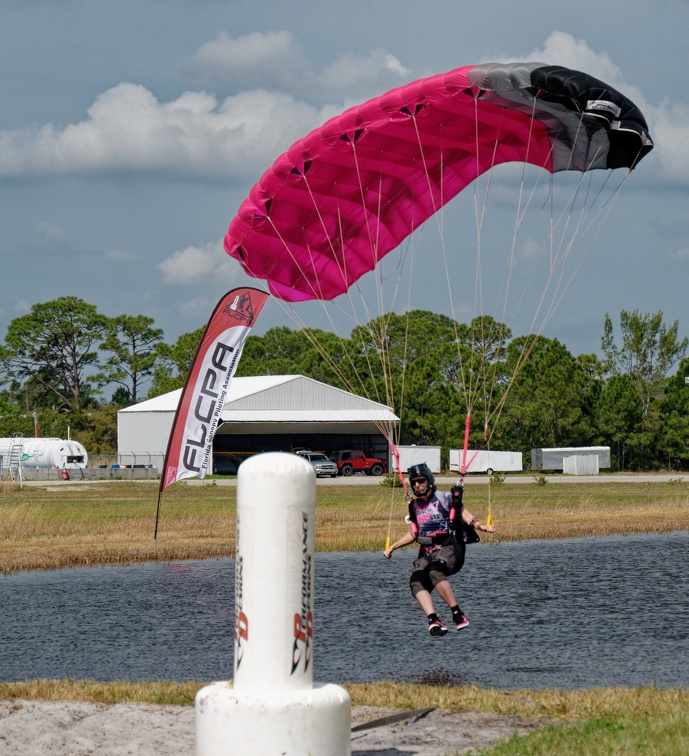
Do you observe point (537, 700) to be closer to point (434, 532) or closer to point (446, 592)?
point (446, 592)

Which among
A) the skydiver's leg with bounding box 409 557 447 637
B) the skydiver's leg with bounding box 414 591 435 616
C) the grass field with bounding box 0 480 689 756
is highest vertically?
the skydiver's leg with bounding box 409 557 447 637

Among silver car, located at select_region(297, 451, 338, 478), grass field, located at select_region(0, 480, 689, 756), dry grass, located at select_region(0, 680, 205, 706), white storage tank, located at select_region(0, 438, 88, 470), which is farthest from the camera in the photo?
white storage tank, located at select_region(0, 438, 88, 470)

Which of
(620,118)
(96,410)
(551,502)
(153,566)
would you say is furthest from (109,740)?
(96,410)

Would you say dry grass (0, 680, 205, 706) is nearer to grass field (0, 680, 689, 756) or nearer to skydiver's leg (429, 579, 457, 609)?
grass field (0, 680, 689, 756)

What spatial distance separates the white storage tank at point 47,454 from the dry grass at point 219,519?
24.0 meters

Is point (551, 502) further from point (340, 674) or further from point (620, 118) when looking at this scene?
point (340, 674)

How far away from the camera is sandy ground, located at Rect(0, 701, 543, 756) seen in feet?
27.5

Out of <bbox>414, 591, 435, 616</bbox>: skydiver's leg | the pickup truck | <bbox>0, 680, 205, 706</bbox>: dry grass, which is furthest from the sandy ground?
the pickup truck

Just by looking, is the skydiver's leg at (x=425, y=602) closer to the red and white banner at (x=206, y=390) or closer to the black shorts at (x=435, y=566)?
the black shorts at (x=435, y=566)

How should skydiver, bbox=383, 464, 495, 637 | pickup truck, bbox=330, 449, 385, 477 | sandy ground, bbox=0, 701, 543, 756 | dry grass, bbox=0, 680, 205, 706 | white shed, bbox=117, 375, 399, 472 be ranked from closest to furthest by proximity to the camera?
sandy ground, bbox=0, 701, 543, 756, dry grass, bbox=0, 680, 205, 706, skydiver, bbox=383, 464, 495, 637, white shed, bbox=117, 375, 399, 472, pickup truck, bbox=330, 449, 385, 477

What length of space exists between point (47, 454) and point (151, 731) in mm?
74091

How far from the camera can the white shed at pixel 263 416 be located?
76.2 m

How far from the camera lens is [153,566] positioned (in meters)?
23.9

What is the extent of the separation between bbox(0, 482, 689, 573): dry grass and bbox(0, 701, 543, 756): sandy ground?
573 inches
